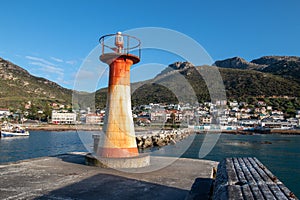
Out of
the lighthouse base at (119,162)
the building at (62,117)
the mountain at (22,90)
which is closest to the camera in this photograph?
the lighthouse base at (119,162)

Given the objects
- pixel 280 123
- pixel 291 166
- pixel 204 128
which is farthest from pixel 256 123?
pixel 291 166

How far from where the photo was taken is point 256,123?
97.4 m

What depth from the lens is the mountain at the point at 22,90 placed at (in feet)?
357

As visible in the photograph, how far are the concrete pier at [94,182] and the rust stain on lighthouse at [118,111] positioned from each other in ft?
3.17

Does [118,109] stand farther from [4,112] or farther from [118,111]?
[4,112]

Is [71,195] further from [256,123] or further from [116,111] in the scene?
[256,123]

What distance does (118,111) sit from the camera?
9031mm

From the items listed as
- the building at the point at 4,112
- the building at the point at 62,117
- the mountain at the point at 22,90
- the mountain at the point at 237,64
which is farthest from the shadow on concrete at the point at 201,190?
the mountain at the point at 237,64

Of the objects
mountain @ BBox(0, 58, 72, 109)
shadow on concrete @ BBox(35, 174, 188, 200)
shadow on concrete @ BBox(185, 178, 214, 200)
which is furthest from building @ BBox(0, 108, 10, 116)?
shadow on concrete @ BBox(185, 178, 214, 200)

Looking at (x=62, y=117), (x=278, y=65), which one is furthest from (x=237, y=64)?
(x=62, y=117)

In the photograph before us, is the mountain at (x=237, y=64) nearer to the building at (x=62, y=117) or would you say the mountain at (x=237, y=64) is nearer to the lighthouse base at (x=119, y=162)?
the building at (x=62, y=117)

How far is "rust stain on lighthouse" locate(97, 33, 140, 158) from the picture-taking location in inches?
355

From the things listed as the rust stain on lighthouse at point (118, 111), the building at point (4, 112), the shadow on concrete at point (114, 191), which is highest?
the building at point (4, 112)

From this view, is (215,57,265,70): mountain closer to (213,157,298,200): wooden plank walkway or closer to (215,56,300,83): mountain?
(215,56,300,83): mountain
